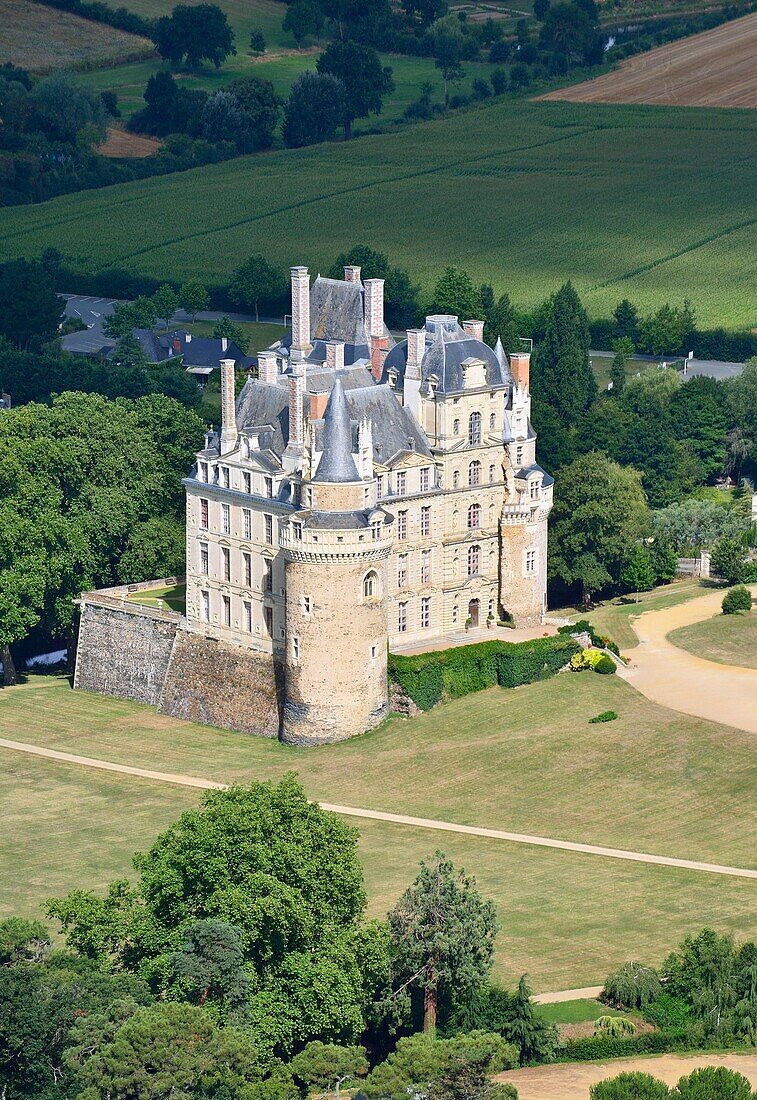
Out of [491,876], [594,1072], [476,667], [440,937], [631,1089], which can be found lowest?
[476,667]

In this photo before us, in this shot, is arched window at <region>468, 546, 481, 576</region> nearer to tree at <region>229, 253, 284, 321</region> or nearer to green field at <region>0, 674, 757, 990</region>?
green field at <region>0, 674, 757, 990</region>

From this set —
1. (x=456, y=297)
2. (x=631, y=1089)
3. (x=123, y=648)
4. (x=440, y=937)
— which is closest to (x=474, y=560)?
(x=123, y=648)

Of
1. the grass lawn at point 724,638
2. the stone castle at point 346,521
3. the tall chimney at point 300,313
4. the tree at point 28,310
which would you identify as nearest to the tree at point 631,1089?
the stone castle at point 346,521

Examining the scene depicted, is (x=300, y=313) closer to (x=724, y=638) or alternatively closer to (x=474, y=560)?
(x=474, y=560)

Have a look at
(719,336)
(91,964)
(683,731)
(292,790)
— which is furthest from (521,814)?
(719,336)

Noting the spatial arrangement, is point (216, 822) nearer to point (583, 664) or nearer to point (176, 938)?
point (176, 938)
